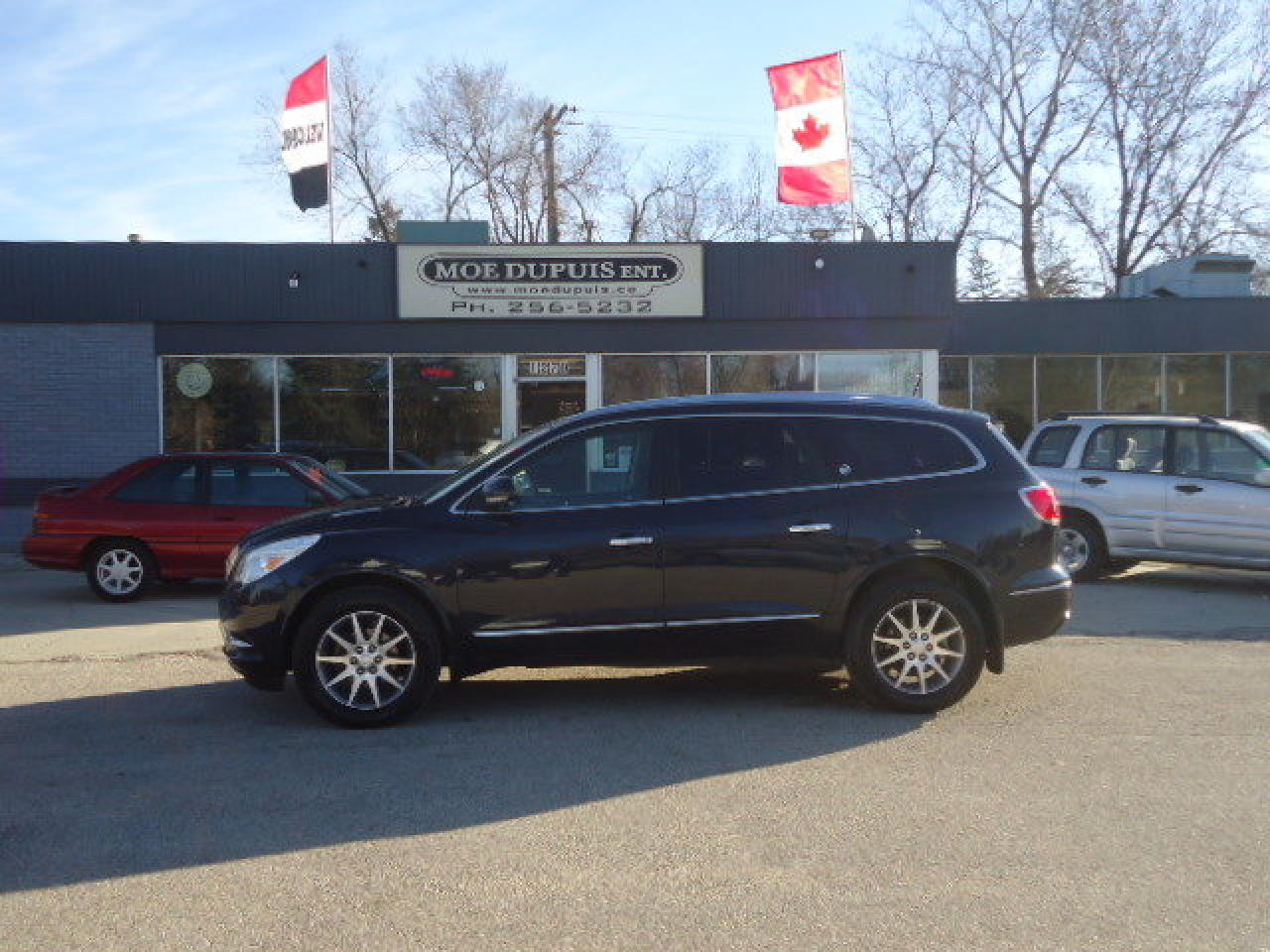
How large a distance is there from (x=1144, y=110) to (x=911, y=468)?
39943mm

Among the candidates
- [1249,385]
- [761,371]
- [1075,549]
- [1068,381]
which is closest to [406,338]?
[761,371]

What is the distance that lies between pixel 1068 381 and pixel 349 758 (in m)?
21.7

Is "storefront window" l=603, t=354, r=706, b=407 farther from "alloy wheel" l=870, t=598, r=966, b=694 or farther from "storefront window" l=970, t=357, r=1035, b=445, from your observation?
"alloy wheel" l=870, t=598, r=966, b=694

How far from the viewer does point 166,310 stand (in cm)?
2033

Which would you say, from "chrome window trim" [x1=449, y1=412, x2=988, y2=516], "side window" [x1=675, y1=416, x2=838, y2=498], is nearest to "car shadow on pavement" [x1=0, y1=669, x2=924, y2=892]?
"chrome window trim" [x1=449, y1=412, x2=988, y2=516]

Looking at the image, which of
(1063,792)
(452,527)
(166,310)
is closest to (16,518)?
(166,310)

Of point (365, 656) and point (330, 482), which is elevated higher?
point (330, 482)

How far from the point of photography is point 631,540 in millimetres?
6605

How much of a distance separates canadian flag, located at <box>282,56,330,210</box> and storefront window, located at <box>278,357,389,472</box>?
15.1 feet

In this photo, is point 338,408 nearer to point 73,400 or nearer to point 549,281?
point 549,281

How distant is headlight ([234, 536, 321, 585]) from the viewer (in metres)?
6.59

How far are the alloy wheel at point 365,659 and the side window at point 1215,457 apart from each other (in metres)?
8.73

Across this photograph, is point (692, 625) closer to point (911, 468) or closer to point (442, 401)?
point (911, 468)

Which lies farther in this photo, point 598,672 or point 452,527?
point 598,672
